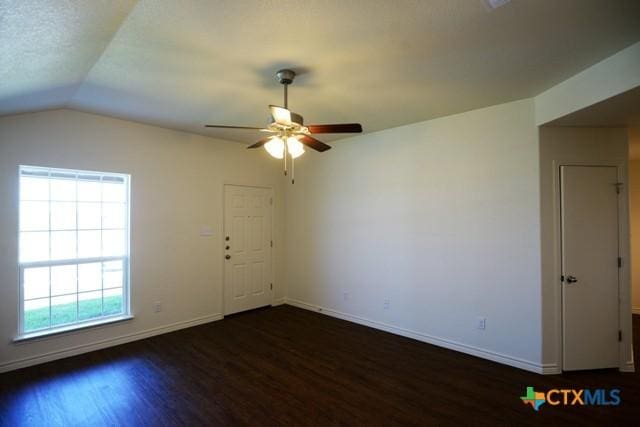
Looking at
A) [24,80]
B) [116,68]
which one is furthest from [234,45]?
[24,80]

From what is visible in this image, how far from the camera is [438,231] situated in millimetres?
3682

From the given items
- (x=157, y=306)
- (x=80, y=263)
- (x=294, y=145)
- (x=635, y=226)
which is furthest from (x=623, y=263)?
(x=80, y=263)

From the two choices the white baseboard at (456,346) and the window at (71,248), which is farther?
the window at (71,248)

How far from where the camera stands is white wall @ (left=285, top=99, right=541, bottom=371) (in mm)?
3113

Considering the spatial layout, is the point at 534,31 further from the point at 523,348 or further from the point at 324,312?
the point at 324,312

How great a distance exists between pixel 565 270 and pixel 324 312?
10.3ft

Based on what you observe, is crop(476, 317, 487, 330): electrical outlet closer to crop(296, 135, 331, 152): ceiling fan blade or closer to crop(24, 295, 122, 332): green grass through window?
crop(296, 135, 331, 152): ceiling fan blade

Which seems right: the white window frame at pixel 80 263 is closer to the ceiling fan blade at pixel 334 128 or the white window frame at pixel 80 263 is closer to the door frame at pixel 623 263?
the ceiling fan blade at pixel 334 128

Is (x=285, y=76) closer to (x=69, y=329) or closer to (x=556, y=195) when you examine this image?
(x=556, y=195)

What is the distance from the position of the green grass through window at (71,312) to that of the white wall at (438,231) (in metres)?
2.71

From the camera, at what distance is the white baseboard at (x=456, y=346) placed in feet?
9.81

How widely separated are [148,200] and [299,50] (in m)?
2.88

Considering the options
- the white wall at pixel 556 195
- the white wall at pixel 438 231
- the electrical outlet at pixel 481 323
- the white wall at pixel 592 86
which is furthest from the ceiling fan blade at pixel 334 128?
the electrical outlet at pixel 481 323

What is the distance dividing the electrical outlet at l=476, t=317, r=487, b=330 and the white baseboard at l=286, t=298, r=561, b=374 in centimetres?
23
